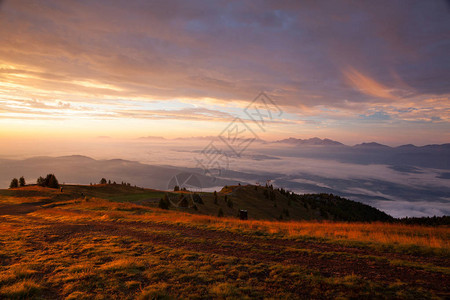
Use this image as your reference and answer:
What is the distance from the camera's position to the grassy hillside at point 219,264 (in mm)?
6812

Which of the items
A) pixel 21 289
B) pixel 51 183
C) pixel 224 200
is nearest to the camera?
pixel 21 289

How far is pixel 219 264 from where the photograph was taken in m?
8.95

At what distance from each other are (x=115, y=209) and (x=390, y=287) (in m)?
26.1

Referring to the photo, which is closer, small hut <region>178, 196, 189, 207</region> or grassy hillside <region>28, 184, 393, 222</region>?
small hut <region>178, 196, 189, 207</region>

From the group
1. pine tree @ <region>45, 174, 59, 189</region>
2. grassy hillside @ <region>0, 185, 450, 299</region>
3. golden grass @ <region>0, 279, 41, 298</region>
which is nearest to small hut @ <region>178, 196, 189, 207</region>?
grassy hillside @ <region>0, 185, 450, 299</region>

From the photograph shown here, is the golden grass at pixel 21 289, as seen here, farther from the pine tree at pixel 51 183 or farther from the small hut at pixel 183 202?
the pine tree at pixel 51 183

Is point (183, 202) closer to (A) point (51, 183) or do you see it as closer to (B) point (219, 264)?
(B) point (219, 264)

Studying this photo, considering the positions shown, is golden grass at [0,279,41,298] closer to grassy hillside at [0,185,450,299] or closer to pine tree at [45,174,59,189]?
grassy hillside at [0,185,450,299]

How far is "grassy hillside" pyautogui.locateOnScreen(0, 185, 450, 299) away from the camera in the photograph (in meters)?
6.81

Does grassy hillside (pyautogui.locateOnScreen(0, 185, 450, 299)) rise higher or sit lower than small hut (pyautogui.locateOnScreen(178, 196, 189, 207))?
higher

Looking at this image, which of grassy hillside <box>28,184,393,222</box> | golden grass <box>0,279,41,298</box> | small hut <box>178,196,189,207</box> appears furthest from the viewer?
grassy hillside <box>28,184,393,222</box>

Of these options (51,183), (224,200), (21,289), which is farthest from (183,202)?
(21,289)

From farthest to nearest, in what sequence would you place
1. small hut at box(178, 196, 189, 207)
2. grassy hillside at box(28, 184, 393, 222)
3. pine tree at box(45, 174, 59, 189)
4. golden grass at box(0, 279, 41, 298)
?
pine tree at box(45, 174, 59, 189) → grassy hillside at box(28, 184, 393, 222) → small hut at box(178, 196, 189, 207) → golden grass at box(0, 279, 41, 298)

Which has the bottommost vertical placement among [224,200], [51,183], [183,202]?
[224,200]
